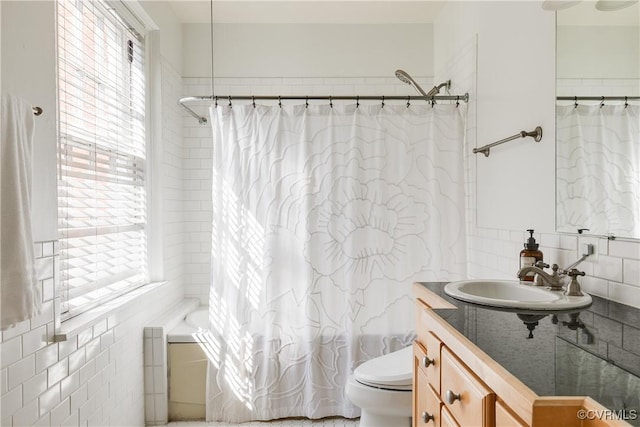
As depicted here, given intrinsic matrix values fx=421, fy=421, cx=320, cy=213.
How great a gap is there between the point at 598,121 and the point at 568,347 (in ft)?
2.97

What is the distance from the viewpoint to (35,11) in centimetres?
151

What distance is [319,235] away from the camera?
2404mm

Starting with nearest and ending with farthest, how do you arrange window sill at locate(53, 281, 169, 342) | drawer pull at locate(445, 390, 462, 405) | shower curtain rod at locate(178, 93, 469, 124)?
drawer pull at locate(445, 390, 462, 405) < window sill at locate(53, 281, 169, 342) < shower curtain rod at locate(178, 93, 469, 124)

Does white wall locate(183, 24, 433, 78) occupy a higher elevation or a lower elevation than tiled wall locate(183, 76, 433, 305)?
higher

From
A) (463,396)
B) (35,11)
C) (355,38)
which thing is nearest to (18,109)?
(35,11)

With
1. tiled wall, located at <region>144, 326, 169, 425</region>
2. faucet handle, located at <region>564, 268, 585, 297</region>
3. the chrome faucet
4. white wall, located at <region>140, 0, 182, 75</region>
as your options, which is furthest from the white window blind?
faucet handle, located at <region>564, 268, 585, 297</region>

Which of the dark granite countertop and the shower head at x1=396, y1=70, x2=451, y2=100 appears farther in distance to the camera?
the shower head at x1=396, y1=70, x2=451, y2=100

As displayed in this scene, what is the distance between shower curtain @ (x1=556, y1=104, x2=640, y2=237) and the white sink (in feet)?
0.90

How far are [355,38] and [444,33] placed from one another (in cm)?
68

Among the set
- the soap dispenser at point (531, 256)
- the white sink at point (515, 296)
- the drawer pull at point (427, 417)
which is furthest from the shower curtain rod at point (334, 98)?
the drawer pull at point (427, 417)

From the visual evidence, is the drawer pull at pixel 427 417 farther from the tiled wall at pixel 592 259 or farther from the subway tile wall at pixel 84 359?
the subway tile wall at pixel 84 359

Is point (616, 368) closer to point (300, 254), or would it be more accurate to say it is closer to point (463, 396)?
point (463, 396)

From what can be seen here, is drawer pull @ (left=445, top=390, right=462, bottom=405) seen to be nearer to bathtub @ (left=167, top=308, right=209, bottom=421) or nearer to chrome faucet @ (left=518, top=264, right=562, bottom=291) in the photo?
chrome faucet @ (left=518, top=264, right=562, bottom=291)

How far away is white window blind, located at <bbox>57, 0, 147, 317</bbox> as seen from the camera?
6.16ft
